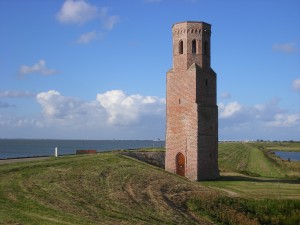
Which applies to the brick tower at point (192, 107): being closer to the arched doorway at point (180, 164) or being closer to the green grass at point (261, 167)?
the arched doorway at point (180, 164)

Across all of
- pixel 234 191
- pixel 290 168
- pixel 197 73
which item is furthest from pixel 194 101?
pixel 290 168

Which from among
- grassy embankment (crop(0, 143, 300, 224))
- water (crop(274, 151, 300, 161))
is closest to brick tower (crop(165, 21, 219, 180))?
grassy embankment (crop(0, 143, 300, 224))

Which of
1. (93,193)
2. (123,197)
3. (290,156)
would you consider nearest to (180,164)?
(123,197)

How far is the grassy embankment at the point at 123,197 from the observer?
19484 mm

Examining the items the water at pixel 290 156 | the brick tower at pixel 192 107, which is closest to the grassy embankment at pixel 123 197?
the brick tower at pixel 192 107

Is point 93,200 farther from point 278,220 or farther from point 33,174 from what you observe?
point 278,220

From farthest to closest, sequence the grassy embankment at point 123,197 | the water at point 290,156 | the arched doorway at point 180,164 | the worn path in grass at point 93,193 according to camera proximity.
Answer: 1. the water at point 290,156
2. the arched doorway at point 180,164
3. the grassy embankment at point 123,197
4. the worn path in grass at point 93,193

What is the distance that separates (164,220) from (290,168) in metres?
40.6

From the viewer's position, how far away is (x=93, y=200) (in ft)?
75.7

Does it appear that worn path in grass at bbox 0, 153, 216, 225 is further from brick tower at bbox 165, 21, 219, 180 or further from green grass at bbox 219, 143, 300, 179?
green grass at bbox 219, 143, 300, 179

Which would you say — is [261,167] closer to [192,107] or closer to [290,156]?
[192,107]

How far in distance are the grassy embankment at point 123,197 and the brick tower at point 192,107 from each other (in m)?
3.37

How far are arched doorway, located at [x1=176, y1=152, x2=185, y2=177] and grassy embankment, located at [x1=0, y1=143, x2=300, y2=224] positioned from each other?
3.40 meters

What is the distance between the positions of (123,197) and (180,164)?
1409cm
